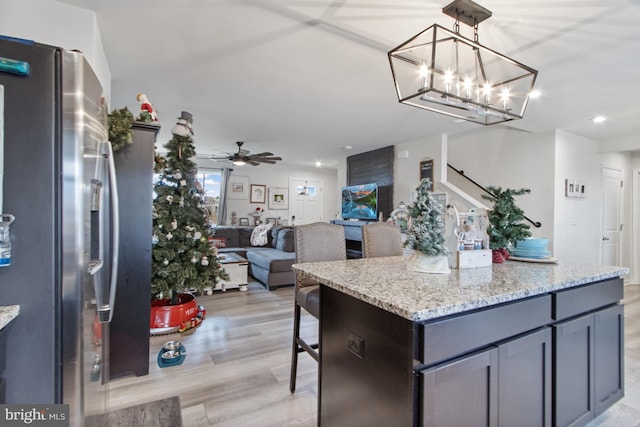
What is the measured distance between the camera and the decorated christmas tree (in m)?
2.96

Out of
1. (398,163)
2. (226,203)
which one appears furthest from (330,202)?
(398,163)

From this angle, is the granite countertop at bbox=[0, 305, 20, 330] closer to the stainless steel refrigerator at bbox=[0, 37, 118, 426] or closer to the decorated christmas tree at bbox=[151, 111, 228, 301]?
the stainless steel refrigerator at bbox=[0, 37, 118, 426]

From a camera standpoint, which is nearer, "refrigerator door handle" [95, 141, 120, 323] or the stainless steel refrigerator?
the stainless steel refrigerator

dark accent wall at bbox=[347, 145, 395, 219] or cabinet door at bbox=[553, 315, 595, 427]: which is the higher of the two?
dark accent wall at bbox=[347, 145, 395, 219]

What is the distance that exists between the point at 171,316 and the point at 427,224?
105 inches

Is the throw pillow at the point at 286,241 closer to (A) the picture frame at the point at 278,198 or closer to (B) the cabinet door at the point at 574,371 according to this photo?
(A) the picture frame at the point at 278,198

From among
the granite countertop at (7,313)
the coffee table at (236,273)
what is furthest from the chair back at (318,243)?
the coffee table at (236,273)

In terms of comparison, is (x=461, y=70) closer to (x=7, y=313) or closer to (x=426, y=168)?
(x=426, y=168)

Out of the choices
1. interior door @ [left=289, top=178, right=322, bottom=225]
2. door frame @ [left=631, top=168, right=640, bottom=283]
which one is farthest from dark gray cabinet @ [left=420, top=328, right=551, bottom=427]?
interior door @ [left=289, top=178, right=322, bottom=225]

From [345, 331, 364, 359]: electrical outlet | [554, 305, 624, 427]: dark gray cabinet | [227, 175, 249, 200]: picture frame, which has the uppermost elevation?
[227, 175, 249, 200]: picture frame

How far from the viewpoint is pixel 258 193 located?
8328 mm

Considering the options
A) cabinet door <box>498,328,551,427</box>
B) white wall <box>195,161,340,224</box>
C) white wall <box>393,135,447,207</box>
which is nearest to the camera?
cabinet door <box>498,328,551,427</box>

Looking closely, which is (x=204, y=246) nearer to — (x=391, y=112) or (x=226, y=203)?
(x=391, y=112)

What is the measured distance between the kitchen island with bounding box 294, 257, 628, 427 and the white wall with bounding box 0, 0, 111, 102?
2052mm
